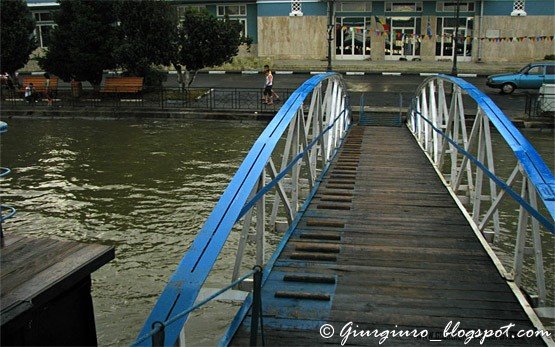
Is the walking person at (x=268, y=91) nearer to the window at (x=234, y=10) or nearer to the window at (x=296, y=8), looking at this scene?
the window at (x=296, y=8)

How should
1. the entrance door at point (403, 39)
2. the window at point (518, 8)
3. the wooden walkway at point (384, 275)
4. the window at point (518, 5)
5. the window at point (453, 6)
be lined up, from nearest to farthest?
the wooden walkway at point (384, 275) < the window at point (518, 8) < the window at point (518, 5) < the window at point (453, 6) < the entrance door at point (403, 39)

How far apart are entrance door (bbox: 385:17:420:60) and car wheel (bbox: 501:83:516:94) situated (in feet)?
38.9

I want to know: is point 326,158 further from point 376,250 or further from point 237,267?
point 237,267

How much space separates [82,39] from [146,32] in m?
2.74

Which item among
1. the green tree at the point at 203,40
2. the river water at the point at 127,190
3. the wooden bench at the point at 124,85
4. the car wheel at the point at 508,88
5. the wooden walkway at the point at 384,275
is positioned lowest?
the river water at the point at 127,190

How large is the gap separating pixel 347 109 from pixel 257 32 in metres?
24.0

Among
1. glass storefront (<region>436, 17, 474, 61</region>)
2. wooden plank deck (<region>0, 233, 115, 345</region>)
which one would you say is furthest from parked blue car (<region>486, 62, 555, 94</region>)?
wooden plank deck (<region>0, 233, 115, 345</region>)

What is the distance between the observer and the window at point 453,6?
3519 centimetres

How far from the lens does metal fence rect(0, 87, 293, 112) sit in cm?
2217

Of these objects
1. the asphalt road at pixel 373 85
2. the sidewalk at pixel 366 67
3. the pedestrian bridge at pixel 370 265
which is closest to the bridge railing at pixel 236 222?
the pedestrian bridge at pixel 370 265

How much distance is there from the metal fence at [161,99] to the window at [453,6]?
51.9ft

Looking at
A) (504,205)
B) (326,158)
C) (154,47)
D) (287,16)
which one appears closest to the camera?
(326,158)

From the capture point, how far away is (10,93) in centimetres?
2450

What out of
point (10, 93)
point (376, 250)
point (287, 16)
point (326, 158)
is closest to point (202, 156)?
point (326, 158)
